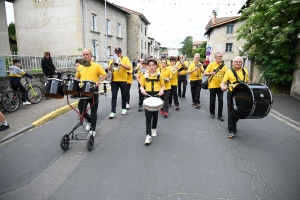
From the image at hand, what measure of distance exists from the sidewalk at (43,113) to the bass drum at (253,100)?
2.72 meters

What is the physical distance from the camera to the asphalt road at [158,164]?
277cm

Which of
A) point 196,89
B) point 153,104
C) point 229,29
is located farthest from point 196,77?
point 229,29

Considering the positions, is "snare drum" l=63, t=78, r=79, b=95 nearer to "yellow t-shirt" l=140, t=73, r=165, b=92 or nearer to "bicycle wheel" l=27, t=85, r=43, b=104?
"yellow t-shirt" l=140, t=73, r=165, b=92

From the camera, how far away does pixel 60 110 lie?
6789 mm

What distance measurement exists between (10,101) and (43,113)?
1226 mm

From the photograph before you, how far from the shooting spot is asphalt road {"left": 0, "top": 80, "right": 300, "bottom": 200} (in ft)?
9.09

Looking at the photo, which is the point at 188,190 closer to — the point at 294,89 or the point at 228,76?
the point at 228,76

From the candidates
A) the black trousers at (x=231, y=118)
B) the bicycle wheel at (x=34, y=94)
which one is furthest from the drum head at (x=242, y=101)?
the bicycle wheel at (x=34, y=94)

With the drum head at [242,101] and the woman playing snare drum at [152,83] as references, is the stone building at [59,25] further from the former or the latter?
the drum head at [242,101]

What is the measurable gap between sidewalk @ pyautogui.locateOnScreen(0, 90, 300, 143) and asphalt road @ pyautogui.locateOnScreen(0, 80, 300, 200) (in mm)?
364

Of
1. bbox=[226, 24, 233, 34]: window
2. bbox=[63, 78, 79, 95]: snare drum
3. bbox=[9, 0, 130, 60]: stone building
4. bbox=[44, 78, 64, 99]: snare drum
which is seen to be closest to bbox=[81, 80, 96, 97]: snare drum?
bbox=[63, 78, 79, 95]: snare drum

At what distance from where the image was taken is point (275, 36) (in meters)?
8.88

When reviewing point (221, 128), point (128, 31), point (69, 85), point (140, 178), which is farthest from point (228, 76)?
point (128, 31)

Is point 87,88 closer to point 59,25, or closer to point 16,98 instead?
point 16,98
